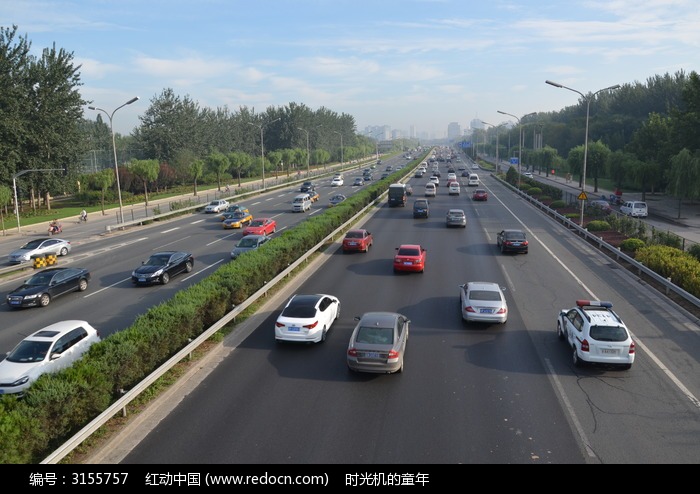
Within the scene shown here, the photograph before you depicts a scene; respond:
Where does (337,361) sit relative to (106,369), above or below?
below

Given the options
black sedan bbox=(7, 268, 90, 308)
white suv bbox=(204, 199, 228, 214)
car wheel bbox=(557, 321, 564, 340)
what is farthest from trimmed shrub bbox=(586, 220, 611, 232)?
white suv bbox=(204, 199, 228, 214)

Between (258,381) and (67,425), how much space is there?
4.49 metres

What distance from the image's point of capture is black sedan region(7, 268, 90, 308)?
21.9 metres

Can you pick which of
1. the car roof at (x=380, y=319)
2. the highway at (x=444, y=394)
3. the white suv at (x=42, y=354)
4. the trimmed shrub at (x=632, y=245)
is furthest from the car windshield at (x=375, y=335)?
the trimmed shrub at (x=632, y=245)

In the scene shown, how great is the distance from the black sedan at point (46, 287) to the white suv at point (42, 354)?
26.0ft

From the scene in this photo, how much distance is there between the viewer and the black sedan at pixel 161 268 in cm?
2495

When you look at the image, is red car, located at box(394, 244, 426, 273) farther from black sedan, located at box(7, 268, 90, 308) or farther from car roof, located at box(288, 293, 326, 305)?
black sedan, located at box(7, 268, 90, 308)

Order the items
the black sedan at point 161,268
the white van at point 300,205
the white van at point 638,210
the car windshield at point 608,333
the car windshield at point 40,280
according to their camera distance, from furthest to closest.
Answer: the white van at point 300,205 < the white van at point 638,210 < the black sedan at point 161,268 < the car windshield at point 40,280 < the car windshield at point 608,333

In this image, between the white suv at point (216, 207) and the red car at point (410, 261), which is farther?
the white suv at point (216, 207)

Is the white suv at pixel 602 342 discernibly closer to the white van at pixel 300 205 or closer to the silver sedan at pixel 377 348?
the silver sedan at pixel 377 348

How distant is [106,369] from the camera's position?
11.6 meters

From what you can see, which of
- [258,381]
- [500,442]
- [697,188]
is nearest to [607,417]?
[500,442]

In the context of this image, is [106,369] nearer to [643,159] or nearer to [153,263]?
[153,263]
